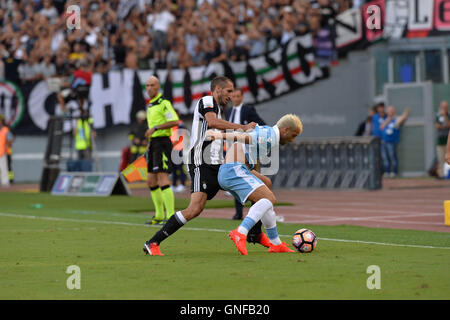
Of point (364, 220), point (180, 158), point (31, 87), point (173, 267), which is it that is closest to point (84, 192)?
point (180, 158)

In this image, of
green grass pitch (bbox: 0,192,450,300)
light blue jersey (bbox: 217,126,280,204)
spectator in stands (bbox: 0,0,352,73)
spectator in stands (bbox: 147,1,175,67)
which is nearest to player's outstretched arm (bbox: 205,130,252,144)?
light blue jersey (bbox: 217,126,280,204)

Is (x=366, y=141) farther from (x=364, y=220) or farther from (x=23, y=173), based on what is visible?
(x=23, y=173)

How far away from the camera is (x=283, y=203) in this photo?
67.9ft

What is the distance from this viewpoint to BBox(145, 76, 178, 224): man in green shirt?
15758 mm

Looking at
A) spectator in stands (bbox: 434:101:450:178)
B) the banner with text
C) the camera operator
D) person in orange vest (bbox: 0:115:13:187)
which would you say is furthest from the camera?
person in orange vest (bbox: 0:115:13:187)

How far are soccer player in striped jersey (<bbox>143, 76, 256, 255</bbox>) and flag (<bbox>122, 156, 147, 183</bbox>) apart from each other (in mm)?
9028

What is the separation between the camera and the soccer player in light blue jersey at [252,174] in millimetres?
10516

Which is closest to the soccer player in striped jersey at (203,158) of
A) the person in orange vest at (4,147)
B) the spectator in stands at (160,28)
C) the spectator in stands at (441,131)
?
the spectator in stands at (441,131)

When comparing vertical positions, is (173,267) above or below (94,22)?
below

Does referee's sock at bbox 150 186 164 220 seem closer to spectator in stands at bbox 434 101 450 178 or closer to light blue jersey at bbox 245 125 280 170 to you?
light blue jersey at bbox 245 125 280 170

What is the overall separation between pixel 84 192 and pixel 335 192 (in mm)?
6788

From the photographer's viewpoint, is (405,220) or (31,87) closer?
(405,220)

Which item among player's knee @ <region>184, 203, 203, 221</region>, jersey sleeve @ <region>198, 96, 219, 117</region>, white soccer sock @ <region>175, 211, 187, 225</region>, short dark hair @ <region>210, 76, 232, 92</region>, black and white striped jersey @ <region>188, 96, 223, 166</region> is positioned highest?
short dark hair @ <region>210, 76, 232, 92</region>
